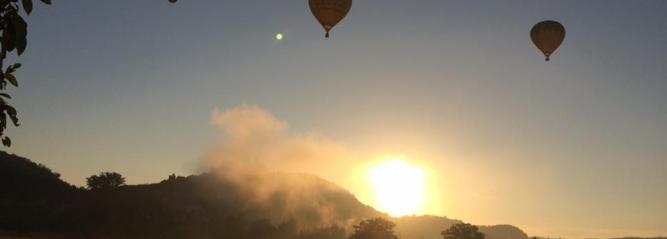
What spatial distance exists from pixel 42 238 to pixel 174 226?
26.2 m

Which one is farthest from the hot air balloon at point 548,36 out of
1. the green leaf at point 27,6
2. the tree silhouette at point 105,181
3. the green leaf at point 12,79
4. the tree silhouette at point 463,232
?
the tree silhouette at point 105,181

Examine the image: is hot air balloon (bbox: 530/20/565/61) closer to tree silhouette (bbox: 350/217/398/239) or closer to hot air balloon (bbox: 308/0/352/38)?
hot air balloon (bbox: 308/0/352/38)

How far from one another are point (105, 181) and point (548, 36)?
87.0 meters

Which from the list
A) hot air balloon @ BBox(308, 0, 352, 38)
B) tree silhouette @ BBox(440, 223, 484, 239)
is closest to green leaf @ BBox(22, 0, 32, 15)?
hot air balloon @ BBox(308, 0, 352, 38)

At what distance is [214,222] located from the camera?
370 feet

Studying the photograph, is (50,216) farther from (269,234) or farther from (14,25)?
(14,25)

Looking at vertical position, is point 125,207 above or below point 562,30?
below

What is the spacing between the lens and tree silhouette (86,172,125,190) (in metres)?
113

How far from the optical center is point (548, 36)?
56.9 m

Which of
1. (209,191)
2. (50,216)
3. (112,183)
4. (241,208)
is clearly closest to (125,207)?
(112,183)

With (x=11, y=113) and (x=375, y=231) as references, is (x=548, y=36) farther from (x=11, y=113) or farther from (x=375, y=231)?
(x=11, y=113)

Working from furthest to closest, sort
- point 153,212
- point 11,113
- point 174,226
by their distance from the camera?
point 153,212
point 174,226
point 11,113

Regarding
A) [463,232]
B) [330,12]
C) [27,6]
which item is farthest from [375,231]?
[27,6]

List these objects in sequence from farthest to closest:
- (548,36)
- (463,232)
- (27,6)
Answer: (463,232) < (548,36) < (27,6)
